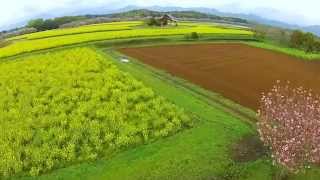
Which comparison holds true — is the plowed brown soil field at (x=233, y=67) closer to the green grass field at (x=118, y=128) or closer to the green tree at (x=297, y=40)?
the green grass field at (x=118, y=128)

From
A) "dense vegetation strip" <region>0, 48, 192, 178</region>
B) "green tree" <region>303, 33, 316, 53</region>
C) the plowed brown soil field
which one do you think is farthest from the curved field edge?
"green tree" <region>303, 33, 316, 53</region>

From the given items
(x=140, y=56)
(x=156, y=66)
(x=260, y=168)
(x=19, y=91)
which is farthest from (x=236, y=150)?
(x=140, y=56)

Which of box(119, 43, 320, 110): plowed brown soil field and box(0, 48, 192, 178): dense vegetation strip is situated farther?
box(119, 43, 320, 110): plowed brown soil field

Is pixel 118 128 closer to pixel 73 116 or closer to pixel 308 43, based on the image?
pixel 73 116

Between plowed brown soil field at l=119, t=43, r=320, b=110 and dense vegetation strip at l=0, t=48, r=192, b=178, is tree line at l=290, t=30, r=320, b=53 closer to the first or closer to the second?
plowed brown soil field at l=119, t=43, r=320, b=110

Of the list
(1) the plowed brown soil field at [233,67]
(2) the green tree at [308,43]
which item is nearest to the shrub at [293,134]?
(1) the plowed brown soil field at [233,67]

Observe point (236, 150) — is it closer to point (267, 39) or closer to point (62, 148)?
point (62, 148)
